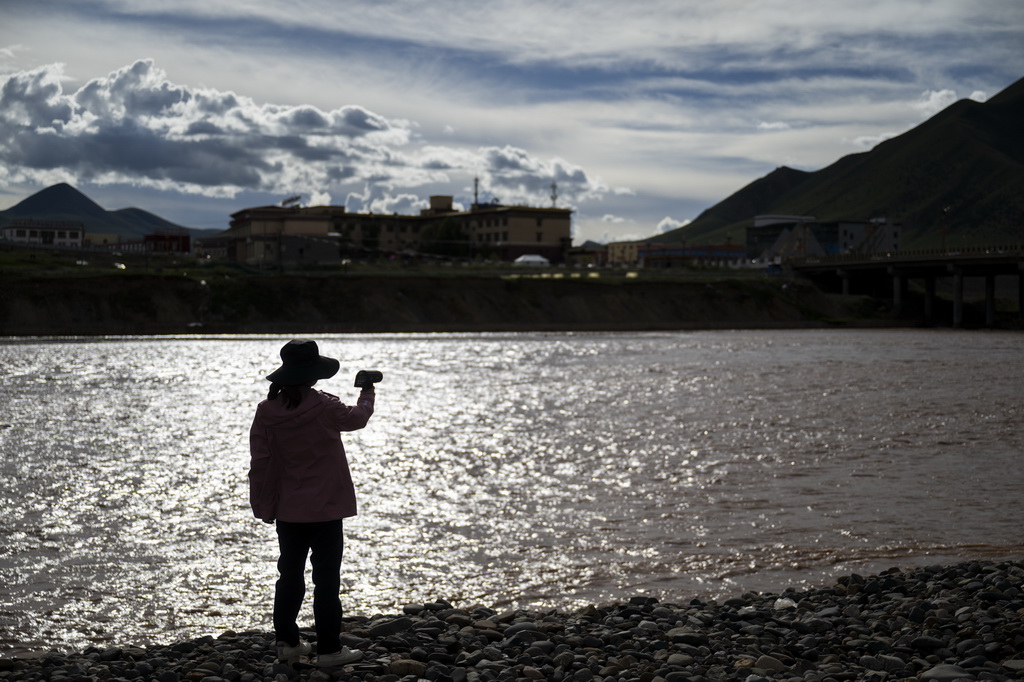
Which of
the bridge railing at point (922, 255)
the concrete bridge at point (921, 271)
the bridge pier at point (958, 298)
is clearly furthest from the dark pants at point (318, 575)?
the bridge pier at point (958, 298)

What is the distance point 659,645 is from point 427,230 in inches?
5734

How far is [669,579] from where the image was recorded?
11.4 m

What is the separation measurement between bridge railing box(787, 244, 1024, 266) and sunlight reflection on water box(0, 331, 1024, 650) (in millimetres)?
66431

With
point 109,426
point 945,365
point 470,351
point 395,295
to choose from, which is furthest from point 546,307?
point 109,426

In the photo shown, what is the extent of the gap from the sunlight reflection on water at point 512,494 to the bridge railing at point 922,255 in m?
66.4

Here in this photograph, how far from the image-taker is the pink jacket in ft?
25.2

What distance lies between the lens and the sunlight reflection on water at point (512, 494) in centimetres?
1108

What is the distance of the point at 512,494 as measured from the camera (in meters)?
16.3

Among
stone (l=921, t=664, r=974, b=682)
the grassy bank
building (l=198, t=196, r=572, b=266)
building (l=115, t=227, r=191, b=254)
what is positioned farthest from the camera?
building (l=115, t=227, r=191, b=254)

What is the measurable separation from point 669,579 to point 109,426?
17.1 metres

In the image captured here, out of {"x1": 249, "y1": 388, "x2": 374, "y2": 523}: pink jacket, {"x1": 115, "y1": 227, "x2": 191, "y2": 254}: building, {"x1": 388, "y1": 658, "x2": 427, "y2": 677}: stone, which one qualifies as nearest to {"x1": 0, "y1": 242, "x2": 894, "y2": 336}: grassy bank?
{"x1": 115, "y1": 227, "x2": 191, "y2": 254}: building

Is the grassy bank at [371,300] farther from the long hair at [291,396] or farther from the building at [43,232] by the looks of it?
the building at [43,232]

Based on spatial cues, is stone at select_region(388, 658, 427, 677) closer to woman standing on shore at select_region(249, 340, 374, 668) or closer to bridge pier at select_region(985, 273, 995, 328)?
woman standing on shore at select_region(249, 340, 374, 668)

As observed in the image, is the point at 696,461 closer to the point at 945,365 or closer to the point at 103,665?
the point at 103,665
